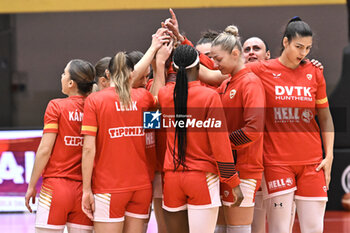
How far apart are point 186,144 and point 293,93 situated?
1013 millimetres

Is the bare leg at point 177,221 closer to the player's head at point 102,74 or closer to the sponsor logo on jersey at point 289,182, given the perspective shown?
the sponsor logo on jersey at point 289,182

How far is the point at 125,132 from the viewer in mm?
3793

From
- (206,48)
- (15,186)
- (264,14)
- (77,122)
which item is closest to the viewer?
(77,122)

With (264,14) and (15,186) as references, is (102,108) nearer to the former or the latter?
(15,186)

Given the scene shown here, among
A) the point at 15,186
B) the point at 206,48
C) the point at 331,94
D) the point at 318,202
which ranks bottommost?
the point at 15,186

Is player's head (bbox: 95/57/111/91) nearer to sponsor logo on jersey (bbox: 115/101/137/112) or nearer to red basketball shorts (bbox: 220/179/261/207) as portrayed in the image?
sponsor logo on jersey (bbox: 115/101/137/112)

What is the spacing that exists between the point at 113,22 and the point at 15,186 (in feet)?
11.0

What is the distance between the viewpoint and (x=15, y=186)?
827 cm

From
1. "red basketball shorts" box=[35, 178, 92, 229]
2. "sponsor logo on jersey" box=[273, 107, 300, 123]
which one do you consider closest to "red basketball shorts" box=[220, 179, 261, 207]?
"sponsor logo on jersey" box=[273, 107, 300, 123]

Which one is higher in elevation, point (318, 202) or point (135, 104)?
point (135, 104)

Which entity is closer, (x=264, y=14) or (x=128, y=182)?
(x=128, y=182)

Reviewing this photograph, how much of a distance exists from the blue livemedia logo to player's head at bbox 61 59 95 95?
1.88 ft

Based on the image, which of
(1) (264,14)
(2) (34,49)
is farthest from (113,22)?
(1) (264,14)

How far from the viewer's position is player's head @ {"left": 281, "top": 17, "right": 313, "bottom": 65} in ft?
13.2
